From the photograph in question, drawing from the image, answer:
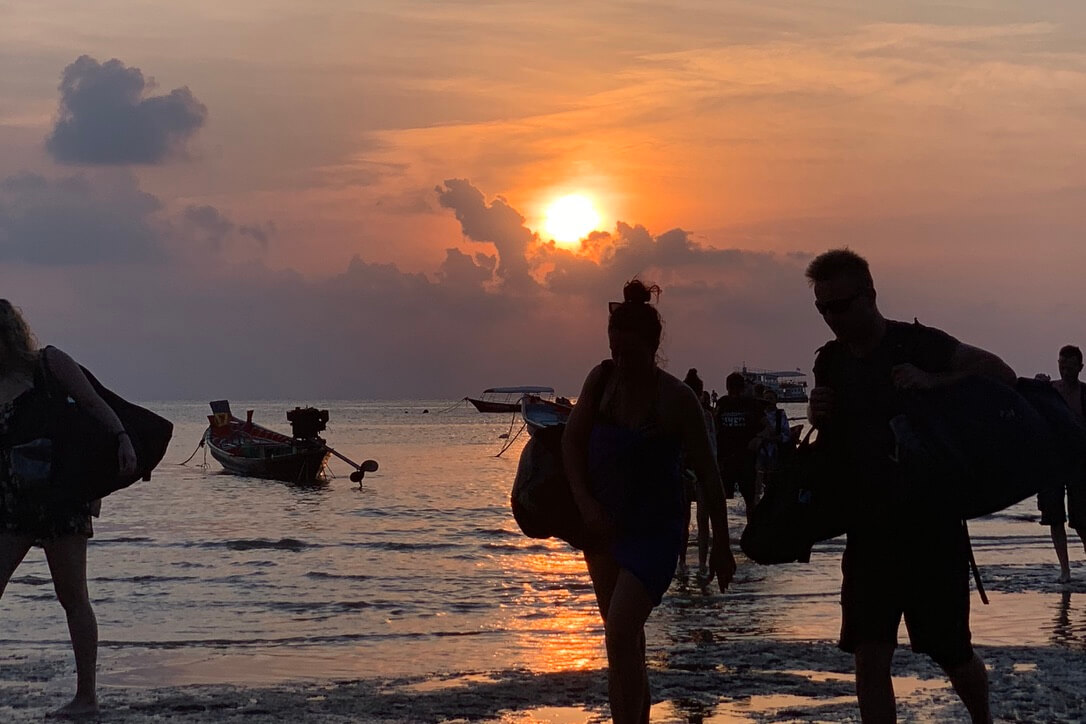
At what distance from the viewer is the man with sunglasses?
4.34 metres

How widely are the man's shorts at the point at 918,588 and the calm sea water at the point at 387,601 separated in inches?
169

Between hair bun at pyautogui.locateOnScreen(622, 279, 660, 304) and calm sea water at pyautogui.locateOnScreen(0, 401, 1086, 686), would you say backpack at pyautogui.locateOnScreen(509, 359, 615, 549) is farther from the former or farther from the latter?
calm sea water at pyautogui.locateOnScreen(0, 401, 1086, 686)

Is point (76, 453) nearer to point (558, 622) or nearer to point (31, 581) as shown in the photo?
point (558, 622)

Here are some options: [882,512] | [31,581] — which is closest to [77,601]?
[882,512]

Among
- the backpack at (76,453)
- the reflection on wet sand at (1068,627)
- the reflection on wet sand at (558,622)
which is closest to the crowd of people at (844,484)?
the backpack at (76,453)

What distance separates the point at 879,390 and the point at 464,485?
37.6 meters

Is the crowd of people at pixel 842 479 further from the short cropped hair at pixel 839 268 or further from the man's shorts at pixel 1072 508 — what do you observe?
the man's shorts at pixel 1072 508

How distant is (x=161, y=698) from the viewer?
7668 mm

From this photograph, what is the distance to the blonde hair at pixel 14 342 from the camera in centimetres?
630

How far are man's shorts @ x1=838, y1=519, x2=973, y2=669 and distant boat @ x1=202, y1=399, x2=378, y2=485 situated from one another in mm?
37062

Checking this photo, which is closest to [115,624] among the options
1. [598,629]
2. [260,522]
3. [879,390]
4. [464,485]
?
[598,629]

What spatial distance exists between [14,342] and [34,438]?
0.48 meters

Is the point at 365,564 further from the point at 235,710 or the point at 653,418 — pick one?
the point at 653,418

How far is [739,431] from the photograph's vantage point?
49.5 feet
